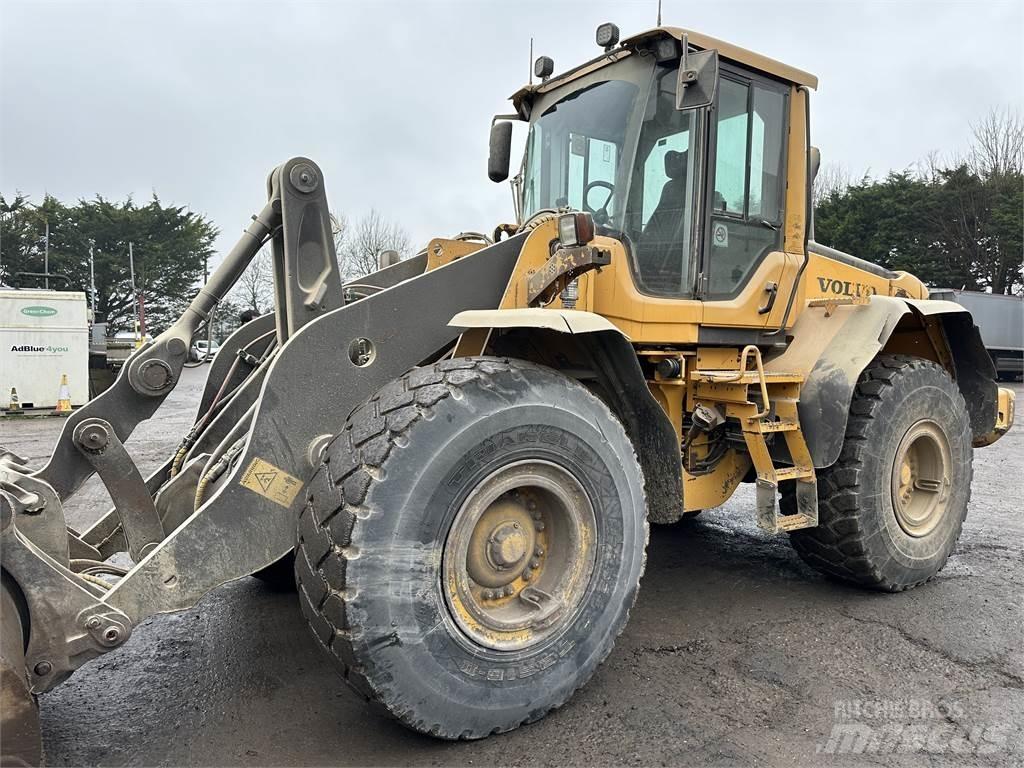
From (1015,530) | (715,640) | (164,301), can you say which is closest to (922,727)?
(715,640)

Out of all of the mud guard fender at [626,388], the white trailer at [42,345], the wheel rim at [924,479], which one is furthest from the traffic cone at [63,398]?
the wheel rim at [924,479]

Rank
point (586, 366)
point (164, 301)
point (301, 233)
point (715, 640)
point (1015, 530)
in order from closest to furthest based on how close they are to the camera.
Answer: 1. point (301, 233)
2. point (586, 366)
3. point (715, 640)
4. point (1015, 530)
5. point (164, 301)

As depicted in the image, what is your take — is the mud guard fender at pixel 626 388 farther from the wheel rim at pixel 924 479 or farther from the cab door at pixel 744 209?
the wheel rim at pixel 924 479

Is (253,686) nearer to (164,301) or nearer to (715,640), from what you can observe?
(715,640)

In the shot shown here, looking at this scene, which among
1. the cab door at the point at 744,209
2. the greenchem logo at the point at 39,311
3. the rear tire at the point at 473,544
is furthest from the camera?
the greenchem logo at the point at 39,311

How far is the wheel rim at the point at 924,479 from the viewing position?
13.9 ft

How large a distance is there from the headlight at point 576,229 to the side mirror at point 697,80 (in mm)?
619

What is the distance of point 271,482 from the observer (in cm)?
262

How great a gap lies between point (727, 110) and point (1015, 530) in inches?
165

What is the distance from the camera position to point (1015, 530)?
5.59 meters

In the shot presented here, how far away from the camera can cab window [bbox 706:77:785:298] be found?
12.3 feet

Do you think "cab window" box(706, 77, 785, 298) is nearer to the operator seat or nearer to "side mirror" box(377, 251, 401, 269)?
the operator seat

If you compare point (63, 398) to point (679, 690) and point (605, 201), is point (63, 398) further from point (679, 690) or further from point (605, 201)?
point (679, 690)

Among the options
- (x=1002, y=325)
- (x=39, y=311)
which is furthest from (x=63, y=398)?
(x=1002, y=325)
